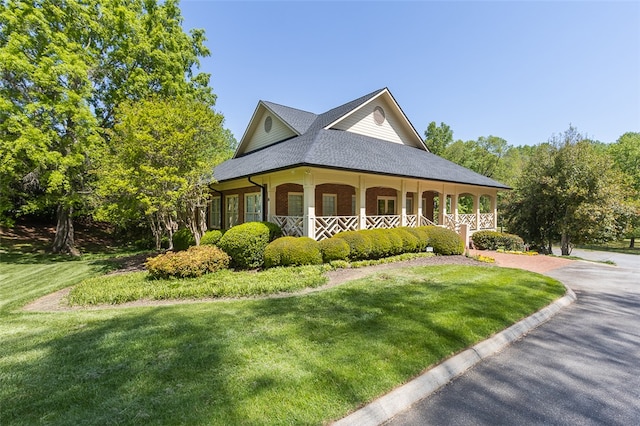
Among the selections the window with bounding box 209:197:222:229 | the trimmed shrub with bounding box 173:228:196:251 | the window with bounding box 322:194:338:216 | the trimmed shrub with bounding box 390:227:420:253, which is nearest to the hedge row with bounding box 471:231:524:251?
the trimmed shrub with bounding box 390:227:420:253

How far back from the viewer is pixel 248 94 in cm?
2178

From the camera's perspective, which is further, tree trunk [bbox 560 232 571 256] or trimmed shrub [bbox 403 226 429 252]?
tree trunk [bbox 560 232 571 256]

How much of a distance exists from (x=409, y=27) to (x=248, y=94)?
12618mm

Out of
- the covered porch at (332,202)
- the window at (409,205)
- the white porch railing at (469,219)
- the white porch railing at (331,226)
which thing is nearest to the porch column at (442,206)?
the covered porch at (332,202)

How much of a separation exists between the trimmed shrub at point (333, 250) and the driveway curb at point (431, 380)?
5989 millimetres

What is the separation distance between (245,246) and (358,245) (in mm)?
4128

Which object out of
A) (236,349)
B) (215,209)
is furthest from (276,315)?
(215,209)

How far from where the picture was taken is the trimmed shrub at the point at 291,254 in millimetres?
10156

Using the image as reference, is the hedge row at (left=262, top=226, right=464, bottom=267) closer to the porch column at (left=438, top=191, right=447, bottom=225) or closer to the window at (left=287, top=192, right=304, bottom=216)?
the porch column at (left=438, top=191, right=447, bottom=225)

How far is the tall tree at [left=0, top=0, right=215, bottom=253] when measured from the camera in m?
14.5

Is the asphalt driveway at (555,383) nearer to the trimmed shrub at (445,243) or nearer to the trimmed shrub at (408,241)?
the trimmed shrub at (408,241)

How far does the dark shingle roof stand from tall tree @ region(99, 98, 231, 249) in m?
2.46

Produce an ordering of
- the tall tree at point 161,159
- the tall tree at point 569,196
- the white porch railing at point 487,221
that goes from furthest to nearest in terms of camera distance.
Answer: the white porch railing at point 487,221 → the tall tree at point 569,196 → the tall tree at point 161,159

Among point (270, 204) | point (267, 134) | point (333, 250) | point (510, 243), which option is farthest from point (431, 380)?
point (267, 134)
